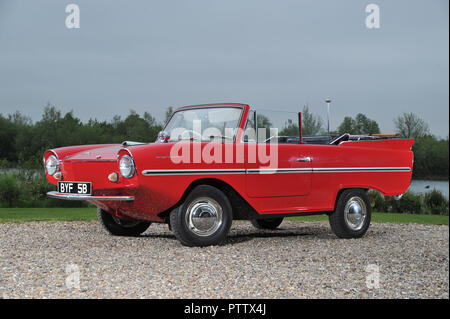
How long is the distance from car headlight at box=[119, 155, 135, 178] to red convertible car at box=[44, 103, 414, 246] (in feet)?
0.04

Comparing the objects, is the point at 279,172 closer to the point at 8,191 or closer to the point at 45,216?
the point at 45,216

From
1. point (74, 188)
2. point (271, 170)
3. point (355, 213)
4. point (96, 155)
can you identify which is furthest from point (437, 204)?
point (74, 188)

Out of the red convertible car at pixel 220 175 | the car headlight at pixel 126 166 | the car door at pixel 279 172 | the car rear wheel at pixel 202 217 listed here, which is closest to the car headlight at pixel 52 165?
the red convertible car at pixel 220 175

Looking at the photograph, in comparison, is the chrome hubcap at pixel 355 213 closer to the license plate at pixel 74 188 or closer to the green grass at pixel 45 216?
the license plate at pixel 74 188

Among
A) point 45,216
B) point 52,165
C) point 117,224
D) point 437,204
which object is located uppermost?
point 52,165

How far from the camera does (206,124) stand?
7.38 m

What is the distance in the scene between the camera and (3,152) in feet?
64.4

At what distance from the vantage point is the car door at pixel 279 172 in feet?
23.0

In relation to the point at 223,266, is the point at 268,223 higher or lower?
lower

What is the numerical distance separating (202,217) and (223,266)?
3.33 feet

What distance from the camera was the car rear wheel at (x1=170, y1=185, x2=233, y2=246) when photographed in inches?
258

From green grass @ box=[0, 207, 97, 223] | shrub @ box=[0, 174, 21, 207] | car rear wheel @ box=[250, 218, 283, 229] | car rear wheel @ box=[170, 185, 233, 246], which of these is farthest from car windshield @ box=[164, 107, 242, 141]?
shrub @ box=[0, 174, 21, 207]

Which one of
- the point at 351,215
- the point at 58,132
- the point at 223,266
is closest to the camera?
the point at 223,266

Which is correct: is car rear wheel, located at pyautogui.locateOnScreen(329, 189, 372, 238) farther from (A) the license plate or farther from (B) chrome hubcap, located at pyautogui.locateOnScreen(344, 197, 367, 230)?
(A) the license plate
